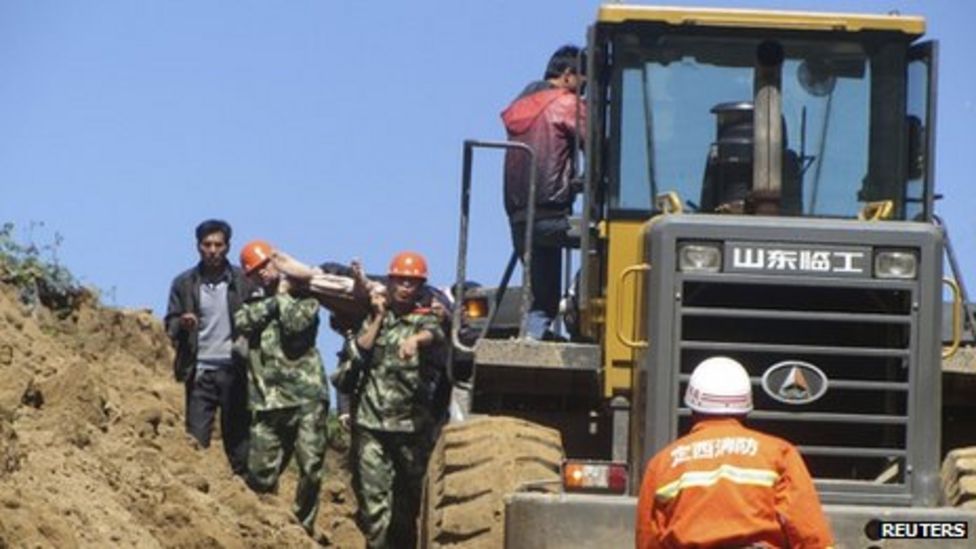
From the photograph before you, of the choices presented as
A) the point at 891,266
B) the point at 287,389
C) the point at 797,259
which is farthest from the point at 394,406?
the point at 891,266

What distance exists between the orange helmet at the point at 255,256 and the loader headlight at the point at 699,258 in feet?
19.3

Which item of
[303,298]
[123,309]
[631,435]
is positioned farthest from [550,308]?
[123,309]

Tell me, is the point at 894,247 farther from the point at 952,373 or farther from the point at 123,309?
the point at 123,309

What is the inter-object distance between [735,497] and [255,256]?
804cm

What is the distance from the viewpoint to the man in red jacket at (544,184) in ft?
58.5

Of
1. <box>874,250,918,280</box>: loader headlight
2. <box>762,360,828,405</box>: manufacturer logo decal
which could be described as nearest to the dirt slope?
<box>762,360,828,405</box>: manufacturer logo decal

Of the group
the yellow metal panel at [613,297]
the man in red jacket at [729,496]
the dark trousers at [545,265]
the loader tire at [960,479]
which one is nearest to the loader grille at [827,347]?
the loader tire at [960,479]

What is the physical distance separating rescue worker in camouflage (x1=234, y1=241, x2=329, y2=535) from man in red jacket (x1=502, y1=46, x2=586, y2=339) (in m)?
2.87

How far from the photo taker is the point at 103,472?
19.2 metres

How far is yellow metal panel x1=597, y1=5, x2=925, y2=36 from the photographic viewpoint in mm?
16672

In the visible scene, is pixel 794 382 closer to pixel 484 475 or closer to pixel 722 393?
pixel 484 475

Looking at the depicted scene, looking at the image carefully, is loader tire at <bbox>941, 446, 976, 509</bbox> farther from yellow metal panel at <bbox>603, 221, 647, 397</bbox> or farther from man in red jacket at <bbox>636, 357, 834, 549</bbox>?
man in red jacket at <bbox>636, 357, 834, 549</bbox>

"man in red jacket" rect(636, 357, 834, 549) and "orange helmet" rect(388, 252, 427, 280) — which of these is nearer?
"man in red jacket" rect(636, 357, 834, 549)

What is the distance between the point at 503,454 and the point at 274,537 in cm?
417
